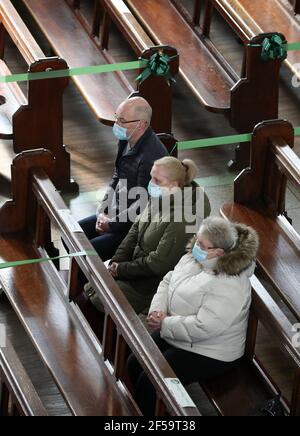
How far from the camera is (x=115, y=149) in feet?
29.0

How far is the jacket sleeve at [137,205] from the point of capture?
23.2 ft

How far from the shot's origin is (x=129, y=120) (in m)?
7.14

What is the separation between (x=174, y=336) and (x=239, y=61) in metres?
3.87

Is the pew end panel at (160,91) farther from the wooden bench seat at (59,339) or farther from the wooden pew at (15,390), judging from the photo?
the wooden pew at (15,390)

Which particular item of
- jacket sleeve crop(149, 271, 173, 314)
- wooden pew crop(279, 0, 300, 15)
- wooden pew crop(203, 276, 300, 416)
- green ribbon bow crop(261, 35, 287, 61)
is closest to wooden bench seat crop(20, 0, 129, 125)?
green ribbon bow crop(261, 35, 287, 61)

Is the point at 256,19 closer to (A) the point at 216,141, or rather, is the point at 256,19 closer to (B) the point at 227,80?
(B) the point at 227,80

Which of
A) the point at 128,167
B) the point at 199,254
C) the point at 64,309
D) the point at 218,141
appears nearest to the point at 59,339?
the point at 64,309

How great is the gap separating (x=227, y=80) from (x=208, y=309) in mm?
3108

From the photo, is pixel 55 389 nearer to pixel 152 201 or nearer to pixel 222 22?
pixel 152 201

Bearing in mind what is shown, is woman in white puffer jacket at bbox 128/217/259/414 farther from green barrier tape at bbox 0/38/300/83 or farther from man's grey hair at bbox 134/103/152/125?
green barrier tape at bbox 0/38/300/83

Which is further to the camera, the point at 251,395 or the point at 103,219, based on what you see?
the point at 103,219

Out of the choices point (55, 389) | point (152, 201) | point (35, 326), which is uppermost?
point (152, 201)

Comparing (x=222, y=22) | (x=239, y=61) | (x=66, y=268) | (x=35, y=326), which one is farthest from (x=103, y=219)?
(x=222, y=22)
